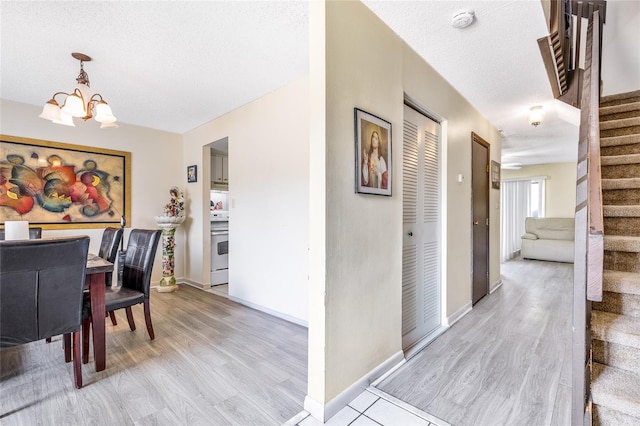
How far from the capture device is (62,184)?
3.54m

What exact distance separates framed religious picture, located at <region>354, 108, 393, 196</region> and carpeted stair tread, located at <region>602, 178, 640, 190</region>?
1587 millimetres

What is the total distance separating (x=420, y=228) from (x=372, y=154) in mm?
1049

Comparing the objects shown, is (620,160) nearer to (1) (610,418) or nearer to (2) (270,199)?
(1) (610,418)

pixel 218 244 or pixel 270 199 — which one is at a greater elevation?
pixel 270 199

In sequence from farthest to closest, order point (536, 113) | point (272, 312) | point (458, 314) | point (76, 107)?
point (536, 113)
point (272, 312)
point (458, 314)
point (76, 107)

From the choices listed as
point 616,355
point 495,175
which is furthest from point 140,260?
point 495,175

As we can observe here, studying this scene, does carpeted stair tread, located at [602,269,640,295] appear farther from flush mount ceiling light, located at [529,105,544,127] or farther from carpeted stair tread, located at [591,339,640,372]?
flush mount ceiling light, located at [529,105,544,127]

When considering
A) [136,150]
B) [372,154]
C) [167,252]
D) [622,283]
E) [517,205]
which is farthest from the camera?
[517,205]

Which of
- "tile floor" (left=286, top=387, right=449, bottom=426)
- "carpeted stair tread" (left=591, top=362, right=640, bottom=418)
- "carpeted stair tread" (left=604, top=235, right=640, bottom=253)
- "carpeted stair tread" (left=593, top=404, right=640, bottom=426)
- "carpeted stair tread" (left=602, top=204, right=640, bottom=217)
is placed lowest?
"tile floor" (left=286, top=387, right=449, bottom=426)

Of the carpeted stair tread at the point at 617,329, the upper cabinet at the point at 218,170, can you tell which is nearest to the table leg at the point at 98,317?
the carpeted stair tread at the point at 617,329

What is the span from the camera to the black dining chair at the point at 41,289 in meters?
1.49

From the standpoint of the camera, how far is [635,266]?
1.68 m

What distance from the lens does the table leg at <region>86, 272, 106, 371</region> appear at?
6.36 ft

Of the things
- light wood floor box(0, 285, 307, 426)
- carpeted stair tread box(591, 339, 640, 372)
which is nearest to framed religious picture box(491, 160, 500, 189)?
carpeted stair tread box(591, 339, 640, 372)
